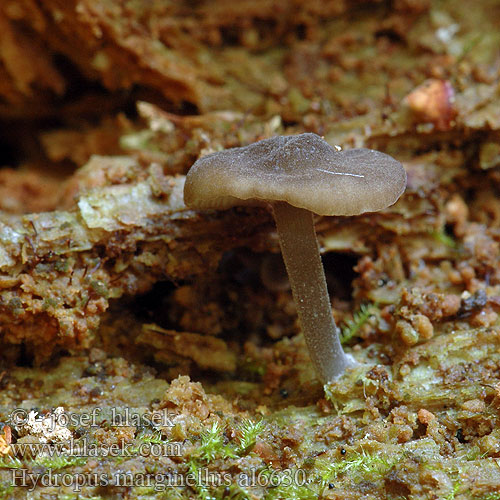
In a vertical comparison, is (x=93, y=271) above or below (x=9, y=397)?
above

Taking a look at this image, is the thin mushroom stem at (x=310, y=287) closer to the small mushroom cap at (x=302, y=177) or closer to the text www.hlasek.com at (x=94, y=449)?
the small mushroom cap at (x=302, y=177)

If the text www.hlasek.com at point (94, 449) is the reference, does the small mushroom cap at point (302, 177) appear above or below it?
above

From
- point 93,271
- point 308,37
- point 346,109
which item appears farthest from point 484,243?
point 93,271

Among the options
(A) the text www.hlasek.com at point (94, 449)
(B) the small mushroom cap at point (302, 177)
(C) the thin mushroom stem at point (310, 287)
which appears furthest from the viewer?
(C) the thin mushroom stem at point (310, 287)

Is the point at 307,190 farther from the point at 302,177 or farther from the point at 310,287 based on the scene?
the point at 310,287

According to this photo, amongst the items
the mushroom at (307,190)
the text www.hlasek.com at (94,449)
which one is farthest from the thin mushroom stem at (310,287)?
the text www.hlasek.com at (94,449)

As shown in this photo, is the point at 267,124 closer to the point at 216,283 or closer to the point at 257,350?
the point at 216,283

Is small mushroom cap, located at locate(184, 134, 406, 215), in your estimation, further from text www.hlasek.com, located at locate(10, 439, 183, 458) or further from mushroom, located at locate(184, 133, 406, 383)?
text www.hlasek.com, located at locate(10, 439, 183, 458)
